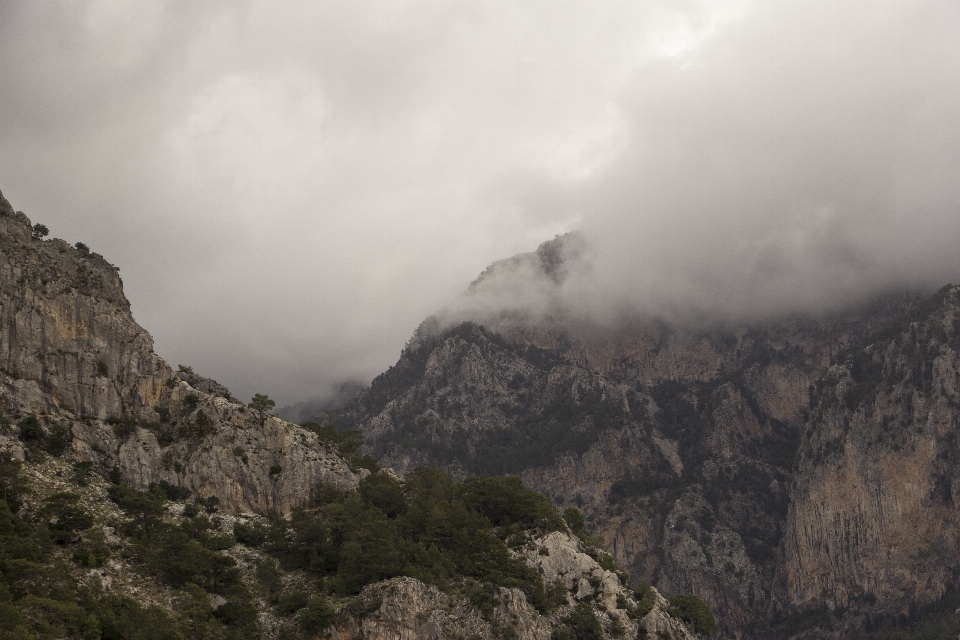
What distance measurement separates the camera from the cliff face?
125312mm

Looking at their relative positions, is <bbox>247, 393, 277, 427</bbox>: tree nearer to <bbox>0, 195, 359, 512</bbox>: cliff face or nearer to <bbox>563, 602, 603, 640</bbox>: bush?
<bbox>0, 195, 359, 512</bbox>: cliff face

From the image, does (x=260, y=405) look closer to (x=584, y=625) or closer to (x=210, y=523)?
(x=210, y=523)

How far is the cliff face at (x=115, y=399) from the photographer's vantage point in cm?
12531

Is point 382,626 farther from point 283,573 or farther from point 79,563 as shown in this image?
point 79,563

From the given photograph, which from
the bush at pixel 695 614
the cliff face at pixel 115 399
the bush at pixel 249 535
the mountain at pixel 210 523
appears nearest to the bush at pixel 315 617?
the mountain at pixel 210 523

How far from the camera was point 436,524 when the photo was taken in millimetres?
140375

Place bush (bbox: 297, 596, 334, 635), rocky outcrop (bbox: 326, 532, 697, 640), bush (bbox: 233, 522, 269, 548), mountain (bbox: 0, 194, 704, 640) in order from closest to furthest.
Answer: mountain (bbox: 0, 194, 704, 640)
bush (bbox: 297, 596, 334, 635)
rocky outcrop (bbox: 326, 532, 697, 640)
bush (bbox: 233, 522, 269, 548)

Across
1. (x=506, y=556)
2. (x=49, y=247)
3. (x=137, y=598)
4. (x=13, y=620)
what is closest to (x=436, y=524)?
(x=506, y=556)

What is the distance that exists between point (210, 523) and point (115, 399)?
→ 91.4 ft

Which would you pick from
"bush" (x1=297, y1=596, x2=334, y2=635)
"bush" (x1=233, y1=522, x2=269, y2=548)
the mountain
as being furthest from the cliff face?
"bush" (x1=297, y1=596, x2=334, y2=635)

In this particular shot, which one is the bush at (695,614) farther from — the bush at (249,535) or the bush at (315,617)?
the bush at (249,535)

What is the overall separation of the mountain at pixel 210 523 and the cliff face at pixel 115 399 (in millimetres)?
280

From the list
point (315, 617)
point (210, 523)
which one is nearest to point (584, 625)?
point (315, 617)

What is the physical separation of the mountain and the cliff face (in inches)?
11.0
